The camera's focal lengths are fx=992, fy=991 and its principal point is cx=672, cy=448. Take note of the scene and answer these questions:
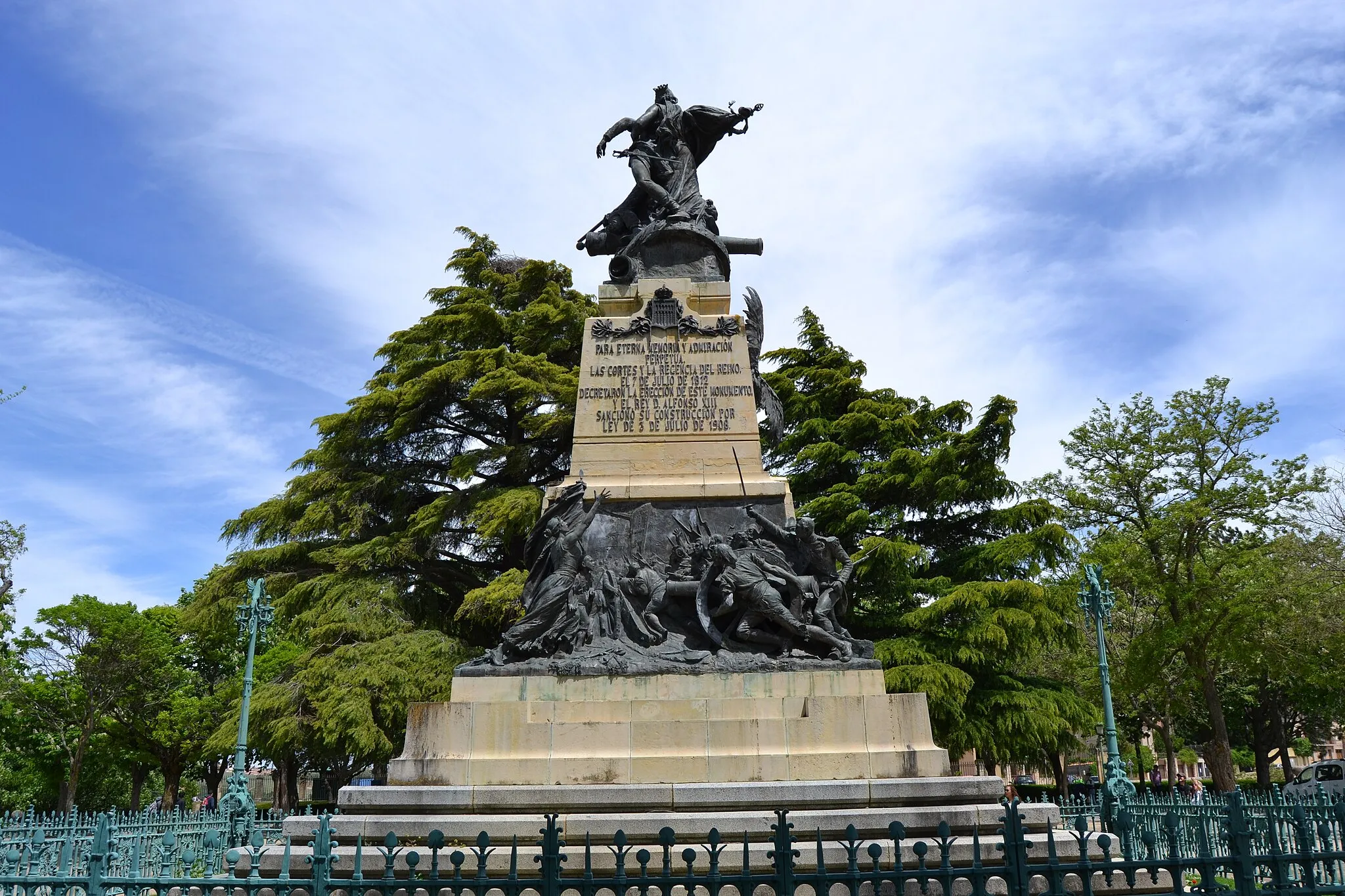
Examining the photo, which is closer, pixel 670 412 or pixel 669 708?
pixel 669 708

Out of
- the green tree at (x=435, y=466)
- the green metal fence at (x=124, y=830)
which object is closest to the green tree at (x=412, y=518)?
the green tree at (x=435, y=466)

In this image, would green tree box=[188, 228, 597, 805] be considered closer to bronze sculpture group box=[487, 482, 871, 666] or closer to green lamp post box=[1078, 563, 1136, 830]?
bronze sculpture group box=[487, 482, 871, 666]

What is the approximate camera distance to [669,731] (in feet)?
30.8

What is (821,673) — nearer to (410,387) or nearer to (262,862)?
(262,862)

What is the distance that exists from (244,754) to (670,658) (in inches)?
468

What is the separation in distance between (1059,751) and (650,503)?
16.2 m

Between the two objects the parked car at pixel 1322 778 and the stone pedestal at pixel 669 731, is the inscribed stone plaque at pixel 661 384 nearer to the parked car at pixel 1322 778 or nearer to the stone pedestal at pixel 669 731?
the stone pedestal at pixel 669 731

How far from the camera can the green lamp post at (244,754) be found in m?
15.3

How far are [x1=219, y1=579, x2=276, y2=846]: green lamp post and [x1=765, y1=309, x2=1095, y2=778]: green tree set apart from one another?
1049 centimetres

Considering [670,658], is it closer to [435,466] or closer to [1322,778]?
[435,466]

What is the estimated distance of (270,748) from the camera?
21484 mm

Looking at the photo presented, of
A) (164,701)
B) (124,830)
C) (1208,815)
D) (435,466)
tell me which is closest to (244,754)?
(124,830)

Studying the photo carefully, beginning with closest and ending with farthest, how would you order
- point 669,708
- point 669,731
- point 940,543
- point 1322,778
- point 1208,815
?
point 669,731 → point 669,708 → point 1208,815 → point 940,543 → point 1322,778

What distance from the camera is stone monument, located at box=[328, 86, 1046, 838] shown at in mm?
8609
